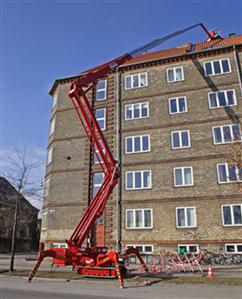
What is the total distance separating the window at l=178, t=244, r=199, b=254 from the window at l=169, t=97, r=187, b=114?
38.2ft

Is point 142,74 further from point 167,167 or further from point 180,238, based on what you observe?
point 180,238

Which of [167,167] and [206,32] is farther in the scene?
[206,32]

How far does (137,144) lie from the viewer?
28.4m

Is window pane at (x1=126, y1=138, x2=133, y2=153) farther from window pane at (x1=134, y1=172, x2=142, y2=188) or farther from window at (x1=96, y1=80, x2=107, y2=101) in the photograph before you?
window at (x1=96, y1=80, x2=107, y2=101)

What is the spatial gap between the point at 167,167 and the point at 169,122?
4.25 meters

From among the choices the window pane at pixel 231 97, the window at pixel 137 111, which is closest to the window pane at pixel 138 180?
the window at pixel 137 111

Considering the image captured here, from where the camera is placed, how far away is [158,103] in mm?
28922

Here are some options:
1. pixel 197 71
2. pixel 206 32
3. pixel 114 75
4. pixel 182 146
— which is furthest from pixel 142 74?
pixel 206 32

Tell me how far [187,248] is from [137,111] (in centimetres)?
1325

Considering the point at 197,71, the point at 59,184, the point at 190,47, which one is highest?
the point at 190,47

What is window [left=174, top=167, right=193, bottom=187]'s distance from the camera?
84.1ft

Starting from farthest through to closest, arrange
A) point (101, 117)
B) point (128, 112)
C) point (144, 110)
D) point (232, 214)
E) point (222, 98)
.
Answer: point (101, 117) → point (128, 112) → point (144, 110) → point (222, 98) → point (232, 214)

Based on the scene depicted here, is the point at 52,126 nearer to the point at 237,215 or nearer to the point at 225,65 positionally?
the point at 225,65

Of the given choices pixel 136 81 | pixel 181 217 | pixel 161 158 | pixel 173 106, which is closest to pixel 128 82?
pixel 136 81
